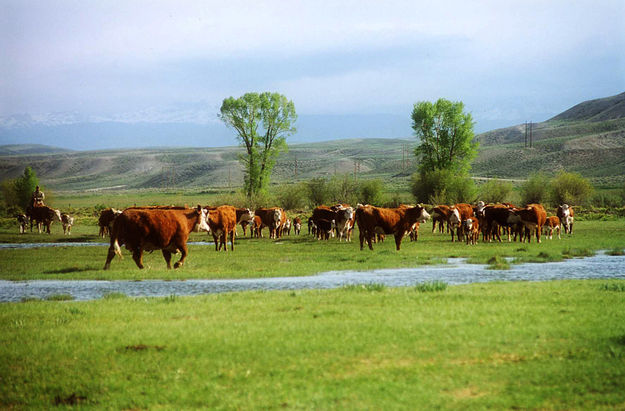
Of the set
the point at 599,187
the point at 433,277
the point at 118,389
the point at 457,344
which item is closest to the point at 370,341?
the point at 457,344

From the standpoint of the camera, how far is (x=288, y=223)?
163 ft

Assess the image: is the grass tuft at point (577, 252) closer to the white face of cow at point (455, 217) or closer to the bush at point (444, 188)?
the white face of cow at point (455, 217)

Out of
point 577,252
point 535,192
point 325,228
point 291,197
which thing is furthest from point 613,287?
point 535,192

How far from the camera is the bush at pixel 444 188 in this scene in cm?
7506

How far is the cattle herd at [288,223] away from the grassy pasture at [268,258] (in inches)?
32.4

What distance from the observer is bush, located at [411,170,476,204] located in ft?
246

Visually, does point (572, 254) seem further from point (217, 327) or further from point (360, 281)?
point (217, 327)

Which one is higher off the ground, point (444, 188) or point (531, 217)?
point (444, 188)

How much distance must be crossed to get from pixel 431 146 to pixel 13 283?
6754cm

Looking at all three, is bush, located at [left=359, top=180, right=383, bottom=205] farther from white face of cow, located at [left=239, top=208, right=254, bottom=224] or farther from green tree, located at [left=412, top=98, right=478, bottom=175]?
white face of cow, located at [left=239, top=208, right=254, bottom=224]

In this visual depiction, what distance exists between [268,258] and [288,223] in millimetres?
22078

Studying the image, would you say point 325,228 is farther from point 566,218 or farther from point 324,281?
point 324,281

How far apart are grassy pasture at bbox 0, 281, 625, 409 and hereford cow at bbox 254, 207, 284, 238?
29.5 m

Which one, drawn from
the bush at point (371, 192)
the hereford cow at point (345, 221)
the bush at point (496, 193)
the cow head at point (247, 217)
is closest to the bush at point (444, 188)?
the bush at point (371, 192)
